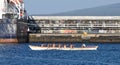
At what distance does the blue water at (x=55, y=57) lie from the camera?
92125mm

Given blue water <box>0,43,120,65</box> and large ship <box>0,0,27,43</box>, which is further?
large ship <box>0,0,27,43</box>

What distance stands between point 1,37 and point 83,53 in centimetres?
2902

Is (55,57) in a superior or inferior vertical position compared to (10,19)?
inferior

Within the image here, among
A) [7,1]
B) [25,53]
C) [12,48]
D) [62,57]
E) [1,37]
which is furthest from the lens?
[7,1]

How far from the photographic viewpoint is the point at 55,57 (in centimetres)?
10188

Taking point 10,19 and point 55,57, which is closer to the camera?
point 55,57

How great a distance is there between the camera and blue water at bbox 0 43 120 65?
92125 millimetres

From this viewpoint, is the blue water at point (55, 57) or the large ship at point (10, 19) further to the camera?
the large ship at point (10, 19)

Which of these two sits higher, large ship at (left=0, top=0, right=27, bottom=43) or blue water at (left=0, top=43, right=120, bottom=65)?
large ship at (left=0, top=0, right=27, bottom=43)

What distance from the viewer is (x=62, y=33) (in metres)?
154

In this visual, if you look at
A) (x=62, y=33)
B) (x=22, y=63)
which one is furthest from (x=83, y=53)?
(x=62, y=33)

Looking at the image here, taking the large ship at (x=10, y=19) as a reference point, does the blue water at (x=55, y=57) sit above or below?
below

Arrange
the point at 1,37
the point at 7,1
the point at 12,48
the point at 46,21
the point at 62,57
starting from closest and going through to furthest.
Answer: the point at 62,57, the point at 12,48, the point at 1,37, the point at 7,1, the point at 46,21

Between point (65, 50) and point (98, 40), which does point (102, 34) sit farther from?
point (65, 50)
